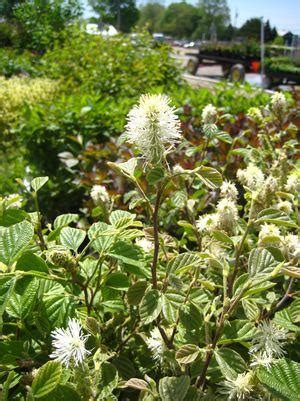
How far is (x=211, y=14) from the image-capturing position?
56719 millimetres

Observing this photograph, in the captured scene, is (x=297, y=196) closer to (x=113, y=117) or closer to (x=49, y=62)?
(x=113, y=117)

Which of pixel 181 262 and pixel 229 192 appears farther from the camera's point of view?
pixel 229 192

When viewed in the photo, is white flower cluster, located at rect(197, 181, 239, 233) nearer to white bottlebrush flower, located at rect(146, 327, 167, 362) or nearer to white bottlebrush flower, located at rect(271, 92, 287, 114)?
white bottlebrush flower, located at rect(146, 327, 167, 362)

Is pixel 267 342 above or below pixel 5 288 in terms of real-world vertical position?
below

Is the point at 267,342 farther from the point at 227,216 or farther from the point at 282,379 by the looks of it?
the point at 227,216

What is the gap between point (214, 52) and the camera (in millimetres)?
20547

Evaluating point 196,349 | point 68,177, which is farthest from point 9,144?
point 196,349

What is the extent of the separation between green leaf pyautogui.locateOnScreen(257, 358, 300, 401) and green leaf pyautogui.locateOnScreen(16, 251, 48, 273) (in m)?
0.41

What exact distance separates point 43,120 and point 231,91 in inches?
63.6

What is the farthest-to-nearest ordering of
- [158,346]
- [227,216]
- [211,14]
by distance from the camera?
1. [211,14]
2. [227,216]
3. [158,346]

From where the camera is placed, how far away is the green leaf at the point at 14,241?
0.82 meters

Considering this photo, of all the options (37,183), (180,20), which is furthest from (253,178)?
(180,20)

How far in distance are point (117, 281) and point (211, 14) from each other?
60.3 metres

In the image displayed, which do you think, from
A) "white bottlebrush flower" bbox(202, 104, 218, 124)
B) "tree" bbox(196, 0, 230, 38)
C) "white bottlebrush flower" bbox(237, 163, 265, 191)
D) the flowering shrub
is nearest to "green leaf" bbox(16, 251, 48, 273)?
the flowering shrub
